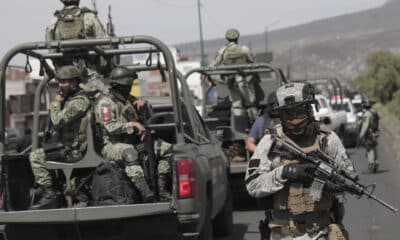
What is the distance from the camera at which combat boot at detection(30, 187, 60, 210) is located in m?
7.22

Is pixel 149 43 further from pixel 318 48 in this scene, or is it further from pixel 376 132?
pixel 318 48

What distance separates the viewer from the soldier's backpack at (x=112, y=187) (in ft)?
22.3

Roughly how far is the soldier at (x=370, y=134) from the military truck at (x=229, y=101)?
337 centimetres

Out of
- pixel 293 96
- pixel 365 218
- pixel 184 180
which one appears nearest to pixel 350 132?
pixel 365 218

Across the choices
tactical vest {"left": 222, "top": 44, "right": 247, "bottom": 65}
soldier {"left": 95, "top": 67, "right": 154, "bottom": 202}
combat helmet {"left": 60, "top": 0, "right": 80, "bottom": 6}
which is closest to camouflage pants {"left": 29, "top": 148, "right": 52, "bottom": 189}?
soldier {"left": 95, "top": 67, "right": 154, "bottom": 202}

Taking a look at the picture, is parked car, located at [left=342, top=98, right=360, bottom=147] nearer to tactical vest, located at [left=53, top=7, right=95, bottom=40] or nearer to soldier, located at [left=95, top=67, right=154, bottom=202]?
tactical vest, located at [left=53, top=7, right=95, bottom=40]

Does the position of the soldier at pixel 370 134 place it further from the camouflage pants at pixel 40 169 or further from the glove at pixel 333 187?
the glove at pixel 333 187

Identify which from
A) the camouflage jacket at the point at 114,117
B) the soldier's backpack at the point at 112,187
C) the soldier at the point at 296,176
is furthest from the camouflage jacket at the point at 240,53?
the soldier at the point at 296,176

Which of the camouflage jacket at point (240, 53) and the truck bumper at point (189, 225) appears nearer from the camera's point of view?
the truck bumper at point (189, 225)

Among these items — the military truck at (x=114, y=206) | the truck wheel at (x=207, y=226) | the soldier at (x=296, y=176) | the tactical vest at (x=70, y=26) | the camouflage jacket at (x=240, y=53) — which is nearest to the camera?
the soldier at (x=296, y=176)

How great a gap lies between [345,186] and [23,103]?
172 ft

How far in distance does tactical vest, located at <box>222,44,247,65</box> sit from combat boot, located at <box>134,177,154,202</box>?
25.7 feet

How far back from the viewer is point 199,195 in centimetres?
694

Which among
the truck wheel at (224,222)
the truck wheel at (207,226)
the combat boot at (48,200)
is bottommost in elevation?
the truck wheel at (224,222)
